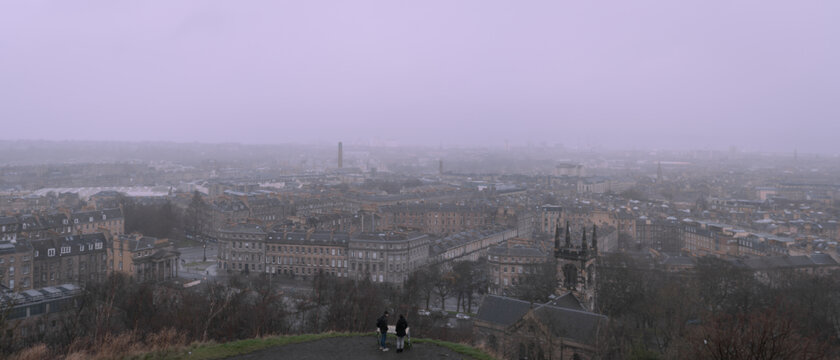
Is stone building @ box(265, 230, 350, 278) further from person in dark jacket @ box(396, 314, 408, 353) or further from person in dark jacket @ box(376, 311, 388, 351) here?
person in dark jacket @ box(396, 314, 408, 353)

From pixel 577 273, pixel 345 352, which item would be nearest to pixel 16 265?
pixel 345 352

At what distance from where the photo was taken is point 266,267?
45.3 metres

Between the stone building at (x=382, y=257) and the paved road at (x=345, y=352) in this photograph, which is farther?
the stone building at (x=382, y=257)

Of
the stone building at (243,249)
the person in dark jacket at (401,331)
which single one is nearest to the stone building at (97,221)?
the stone building at (243,249)

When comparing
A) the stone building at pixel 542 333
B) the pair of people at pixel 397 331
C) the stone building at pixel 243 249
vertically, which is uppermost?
the pair of people at pixel 397 331

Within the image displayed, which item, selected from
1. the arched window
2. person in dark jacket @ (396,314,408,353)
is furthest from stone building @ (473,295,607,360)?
person in dark jacket @ (396,314,408,353)

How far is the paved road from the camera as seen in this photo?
14695mm

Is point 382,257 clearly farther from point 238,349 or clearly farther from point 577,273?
point 238,349

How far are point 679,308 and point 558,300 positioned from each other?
7021 mm

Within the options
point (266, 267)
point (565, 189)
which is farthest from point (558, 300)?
point (565, 189)

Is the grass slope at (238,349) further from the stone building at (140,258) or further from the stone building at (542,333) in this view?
the stone building at (140,258)

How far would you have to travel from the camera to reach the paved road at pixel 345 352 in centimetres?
1470

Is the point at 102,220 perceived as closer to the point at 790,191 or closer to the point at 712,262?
the point at 712,262

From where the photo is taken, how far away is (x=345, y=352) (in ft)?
49.3
